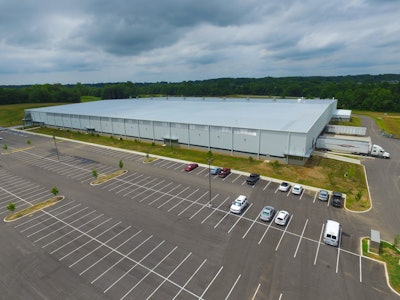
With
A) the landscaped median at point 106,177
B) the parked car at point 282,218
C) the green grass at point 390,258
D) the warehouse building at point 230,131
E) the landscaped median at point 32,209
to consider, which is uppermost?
the warehouse building at point 230,131

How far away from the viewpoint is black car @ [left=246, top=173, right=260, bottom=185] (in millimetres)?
46125

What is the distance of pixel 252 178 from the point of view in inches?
1841

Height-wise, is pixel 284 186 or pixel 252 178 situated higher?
pixel 252 178

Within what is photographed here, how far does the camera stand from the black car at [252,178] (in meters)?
46.1

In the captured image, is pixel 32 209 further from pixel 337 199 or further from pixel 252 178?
pixel 337 199

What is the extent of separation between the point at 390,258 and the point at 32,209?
169ft

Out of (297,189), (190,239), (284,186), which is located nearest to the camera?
(190,239)

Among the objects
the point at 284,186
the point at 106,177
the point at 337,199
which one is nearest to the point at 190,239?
the point at 284,186

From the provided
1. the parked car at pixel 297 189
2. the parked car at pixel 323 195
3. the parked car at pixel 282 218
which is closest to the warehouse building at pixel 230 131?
the parked car at pixel 297 189

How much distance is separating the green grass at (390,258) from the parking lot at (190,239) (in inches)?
35.4

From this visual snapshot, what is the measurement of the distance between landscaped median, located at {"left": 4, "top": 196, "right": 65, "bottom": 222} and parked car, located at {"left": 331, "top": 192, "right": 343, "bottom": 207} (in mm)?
47006

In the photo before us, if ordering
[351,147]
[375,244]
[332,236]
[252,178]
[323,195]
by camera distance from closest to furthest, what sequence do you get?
[375,244], [332,236], [323,195], [252,178], [351,147]

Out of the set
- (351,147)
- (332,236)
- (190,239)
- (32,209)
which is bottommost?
(32,209)

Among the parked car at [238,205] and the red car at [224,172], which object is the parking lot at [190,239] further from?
the red car at [224,172]
